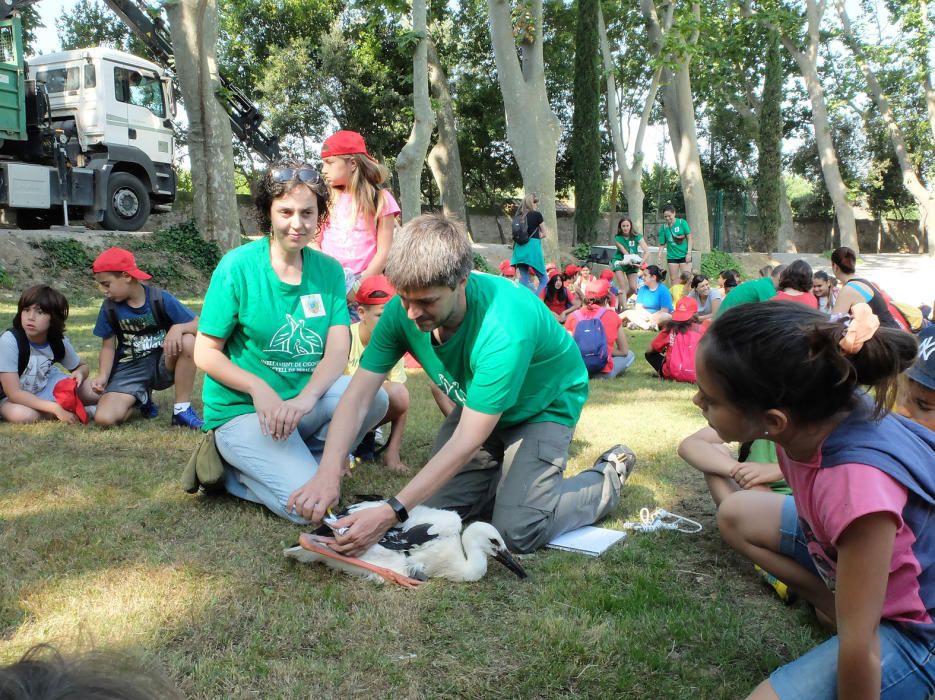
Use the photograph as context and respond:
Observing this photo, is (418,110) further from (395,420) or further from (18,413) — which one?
(395,420)

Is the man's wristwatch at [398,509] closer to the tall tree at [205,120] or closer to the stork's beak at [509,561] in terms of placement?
the stork's beak at [509,561]

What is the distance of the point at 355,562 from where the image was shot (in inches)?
112

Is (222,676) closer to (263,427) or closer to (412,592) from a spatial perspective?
(412,592)

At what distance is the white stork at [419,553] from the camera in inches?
113

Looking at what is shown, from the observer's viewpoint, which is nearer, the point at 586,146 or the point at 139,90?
the point at 139,90

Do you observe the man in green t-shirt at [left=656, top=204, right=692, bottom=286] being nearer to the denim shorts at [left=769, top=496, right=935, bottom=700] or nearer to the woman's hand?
the woman's hand

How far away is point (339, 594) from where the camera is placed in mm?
2777

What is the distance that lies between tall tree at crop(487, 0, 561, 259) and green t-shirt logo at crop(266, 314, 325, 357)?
11464mm

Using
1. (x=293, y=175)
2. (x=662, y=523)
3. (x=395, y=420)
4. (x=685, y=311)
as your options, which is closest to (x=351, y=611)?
(x=662, y=523)

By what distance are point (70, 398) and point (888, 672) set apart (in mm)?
4861

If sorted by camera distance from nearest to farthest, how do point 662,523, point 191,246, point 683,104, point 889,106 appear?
point 662,523 < point 191,246 < point 683,104 < point 889,106

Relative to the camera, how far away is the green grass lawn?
2271 mm

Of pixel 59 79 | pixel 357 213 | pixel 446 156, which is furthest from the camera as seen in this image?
pixel 446 156

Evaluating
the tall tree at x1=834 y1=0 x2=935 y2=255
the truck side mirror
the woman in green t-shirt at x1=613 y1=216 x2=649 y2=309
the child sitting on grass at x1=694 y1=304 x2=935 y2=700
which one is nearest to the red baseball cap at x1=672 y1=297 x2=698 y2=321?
the child sitting on grass at x1=694 y1=304 x2=935 y2=700
